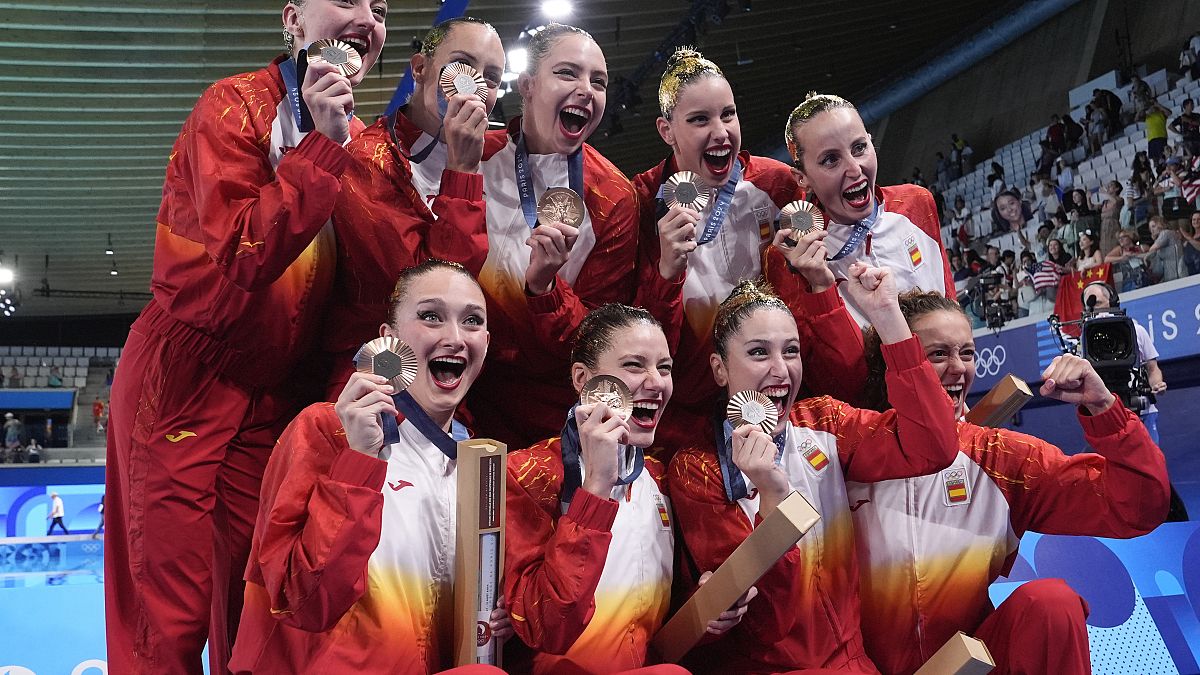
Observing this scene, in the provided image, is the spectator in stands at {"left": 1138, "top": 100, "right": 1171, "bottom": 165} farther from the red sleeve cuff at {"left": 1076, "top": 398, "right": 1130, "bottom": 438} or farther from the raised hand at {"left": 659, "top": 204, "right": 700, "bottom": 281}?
the raised hand at {"left": 659, "top": 204, "right": 700, "bottom": 281}

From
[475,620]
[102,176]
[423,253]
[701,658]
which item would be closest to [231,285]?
[423,253]

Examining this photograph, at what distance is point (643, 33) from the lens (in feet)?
49.9

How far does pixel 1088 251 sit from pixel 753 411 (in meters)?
9.28

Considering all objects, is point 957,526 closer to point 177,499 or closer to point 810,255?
point 810,255

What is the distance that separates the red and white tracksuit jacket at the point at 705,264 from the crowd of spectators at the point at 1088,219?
22.6 feet

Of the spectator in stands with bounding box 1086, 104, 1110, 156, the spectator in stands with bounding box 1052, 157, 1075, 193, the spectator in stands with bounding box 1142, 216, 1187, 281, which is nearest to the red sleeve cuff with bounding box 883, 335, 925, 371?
the spectator in stands with bounding box 1142, 216, 1187, 281

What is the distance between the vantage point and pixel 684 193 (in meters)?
3.10

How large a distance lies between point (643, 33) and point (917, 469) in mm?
13385

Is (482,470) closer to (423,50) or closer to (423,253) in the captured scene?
(423,253)

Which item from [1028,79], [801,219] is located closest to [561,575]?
[801,219]

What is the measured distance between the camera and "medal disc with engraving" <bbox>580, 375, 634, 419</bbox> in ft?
7.97

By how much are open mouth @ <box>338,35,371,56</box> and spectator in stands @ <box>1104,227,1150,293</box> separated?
8.69 meters

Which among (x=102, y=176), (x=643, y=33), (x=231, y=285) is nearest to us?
(x=231, y=285)

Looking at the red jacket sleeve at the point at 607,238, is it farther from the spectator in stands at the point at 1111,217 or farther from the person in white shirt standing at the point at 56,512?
the person in white shirt standing at the point at 56,512
